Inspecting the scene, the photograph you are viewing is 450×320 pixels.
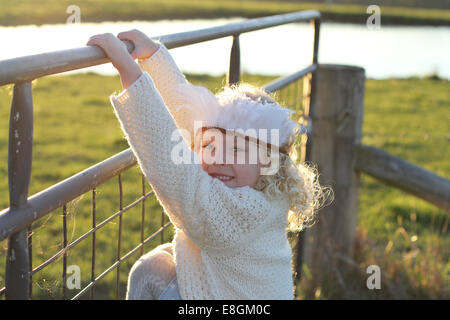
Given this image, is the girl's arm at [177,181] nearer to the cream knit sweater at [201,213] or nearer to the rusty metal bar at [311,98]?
the cream knit sweater at [201,213]

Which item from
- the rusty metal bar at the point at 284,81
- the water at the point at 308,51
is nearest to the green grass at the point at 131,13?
the water at the point at 308,51

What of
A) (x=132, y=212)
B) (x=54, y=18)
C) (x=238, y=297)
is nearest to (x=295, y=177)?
(x=238, y=297)

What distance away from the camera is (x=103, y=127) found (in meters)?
7.41

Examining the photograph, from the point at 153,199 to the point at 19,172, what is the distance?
370cm

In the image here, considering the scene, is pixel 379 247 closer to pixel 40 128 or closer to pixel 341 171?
pixel 341 171

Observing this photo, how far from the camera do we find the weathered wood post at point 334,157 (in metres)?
3.32

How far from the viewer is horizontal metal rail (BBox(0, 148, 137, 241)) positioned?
1223 mm

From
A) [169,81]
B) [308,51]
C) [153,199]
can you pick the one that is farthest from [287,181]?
[308,51]

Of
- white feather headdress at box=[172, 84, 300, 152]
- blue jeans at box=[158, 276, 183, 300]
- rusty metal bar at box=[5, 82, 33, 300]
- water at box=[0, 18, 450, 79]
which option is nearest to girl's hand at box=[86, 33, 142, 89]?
rusty metal bar at box=[5, 82, 33, 300]

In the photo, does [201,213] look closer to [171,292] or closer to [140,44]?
[171,292]

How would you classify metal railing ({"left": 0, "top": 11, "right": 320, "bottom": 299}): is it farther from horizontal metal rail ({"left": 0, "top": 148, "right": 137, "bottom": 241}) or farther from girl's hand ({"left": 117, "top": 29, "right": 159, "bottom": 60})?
girl's hand ({"left": 117, "top": 29, "right": 159, "bottom": 60})

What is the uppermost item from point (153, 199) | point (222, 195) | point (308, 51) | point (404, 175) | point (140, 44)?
point (140, 44)

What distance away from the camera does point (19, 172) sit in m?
1.24

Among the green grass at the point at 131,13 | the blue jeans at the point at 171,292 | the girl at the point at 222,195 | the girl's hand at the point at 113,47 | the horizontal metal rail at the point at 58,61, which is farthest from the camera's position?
the green grass at the point at 131,13
